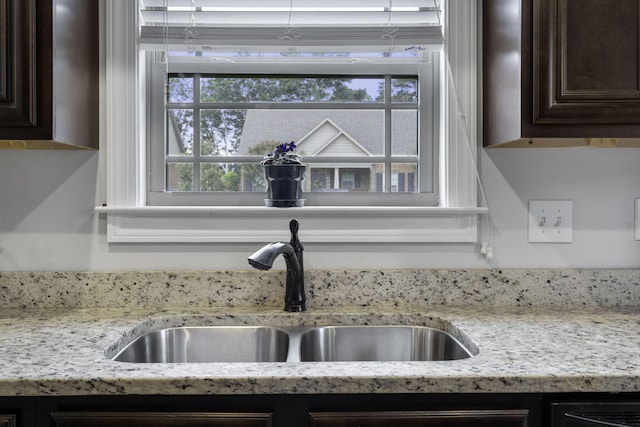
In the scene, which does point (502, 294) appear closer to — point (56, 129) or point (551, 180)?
point (551, 180)

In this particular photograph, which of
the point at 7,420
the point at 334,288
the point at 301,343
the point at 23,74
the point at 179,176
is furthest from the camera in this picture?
the point at 179,176

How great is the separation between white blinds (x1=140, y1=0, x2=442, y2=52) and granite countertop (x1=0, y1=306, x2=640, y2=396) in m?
0.86

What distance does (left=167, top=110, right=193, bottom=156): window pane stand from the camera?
1748 millimetres

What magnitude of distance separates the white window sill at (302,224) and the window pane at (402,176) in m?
0.18

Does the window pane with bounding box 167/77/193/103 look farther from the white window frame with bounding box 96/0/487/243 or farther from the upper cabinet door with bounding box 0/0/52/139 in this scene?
the upper cabinet door with bounding box 0/0/52/139

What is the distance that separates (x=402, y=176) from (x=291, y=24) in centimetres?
60

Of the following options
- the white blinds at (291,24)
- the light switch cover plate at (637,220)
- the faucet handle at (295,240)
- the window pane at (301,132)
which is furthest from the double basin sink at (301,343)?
the white blinds at (291,24)

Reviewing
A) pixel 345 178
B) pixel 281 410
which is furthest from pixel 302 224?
pixel 281 410

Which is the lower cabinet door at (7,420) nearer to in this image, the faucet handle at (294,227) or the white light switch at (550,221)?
the faucet handle at (294,227)

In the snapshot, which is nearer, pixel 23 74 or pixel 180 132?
pixel 23 74

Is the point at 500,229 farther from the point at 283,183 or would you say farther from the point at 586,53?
the point at 283,183

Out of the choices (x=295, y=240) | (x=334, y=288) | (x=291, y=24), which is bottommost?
(x=334, y=288)

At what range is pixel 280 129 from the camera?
69.2 inches

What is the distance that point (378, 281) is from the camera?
5.20 feet
